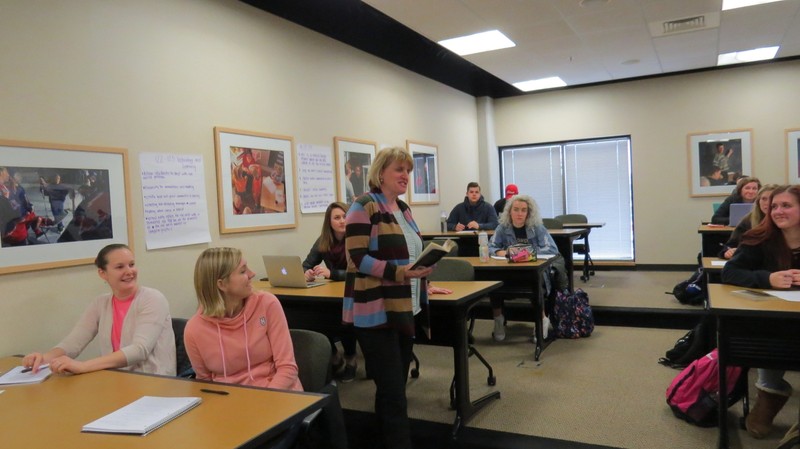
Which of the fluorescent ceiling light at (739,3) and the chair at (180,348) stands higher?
the fluorescent ceiling light at (739,3)

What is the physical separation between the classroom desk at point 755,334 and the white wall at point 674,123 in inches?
230

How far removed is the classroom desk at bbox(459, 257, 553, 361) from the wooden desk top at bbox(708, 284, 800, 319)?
5.20 feet

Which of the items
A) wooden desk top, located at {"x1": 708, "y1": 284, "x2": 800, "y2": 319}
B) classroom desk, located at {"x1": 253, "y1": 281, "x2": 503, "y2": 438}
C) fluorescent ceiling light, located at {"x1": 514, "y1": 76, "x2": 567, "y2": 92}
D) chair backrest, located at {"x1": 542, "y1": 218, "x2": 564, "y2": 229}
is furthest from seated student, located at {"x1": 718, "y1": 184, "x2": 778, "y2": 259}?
fluorescent ceiling light, located at {"x1": 514, "y1": 76, "x2": 567, "y2": 92}

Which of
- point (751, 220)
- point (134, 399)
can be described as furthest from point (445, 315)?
point (751, 220)

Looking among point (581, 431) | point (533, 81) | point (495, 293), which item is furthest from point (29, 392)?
point (533, 81)

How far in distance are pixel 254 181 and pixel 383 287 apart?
7.71 ft

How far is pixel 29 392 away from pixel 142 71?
7.40ft

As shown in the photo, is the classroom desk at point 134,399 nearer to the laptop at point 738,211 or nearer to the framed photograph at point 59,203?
the framed photograph at point 59,203

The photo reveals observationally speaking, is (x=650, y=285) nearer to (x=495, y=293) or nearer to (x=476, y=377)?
(x=495, y=293)

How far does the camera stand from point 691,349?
366 cm

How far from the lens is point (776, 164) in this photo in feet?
23.6

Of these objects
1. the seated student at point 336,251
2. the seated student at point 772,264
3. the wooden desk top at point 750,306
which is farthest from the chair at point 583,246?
the wooden desk top at point 750,306

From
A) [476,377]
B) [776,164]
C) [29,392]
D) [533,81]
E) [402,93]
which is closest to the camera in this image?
[29,392]

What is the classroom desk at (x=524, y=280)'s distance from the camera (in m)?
4.09
